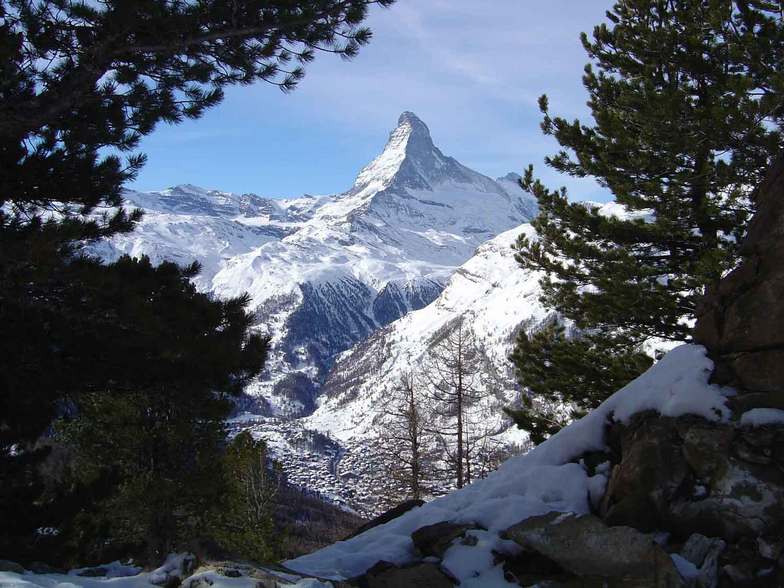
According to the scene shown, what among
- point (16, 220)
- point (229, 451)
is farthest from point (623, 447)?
point (229, 451)

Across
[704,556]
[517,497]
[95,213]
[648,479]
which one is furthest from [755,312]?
[95,213]

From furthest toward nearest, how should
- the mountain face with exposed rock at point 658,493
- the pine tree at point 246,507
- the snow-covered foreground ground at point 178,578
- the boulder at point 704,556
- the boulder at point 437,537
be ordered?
the pine tree at point 246,507
the boulder at point 437,537
the mountain face with exposed rock at point 658,493
the boulder at point 704,556
the snow-covered foreground ground at point 178,578

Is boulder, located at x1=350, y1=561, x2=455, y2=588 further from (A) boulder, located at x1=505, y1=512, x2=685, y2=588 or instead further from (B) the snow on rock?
(B) the snow on rock

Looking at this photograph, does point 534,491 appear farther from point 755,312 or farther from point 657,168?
point 657,168

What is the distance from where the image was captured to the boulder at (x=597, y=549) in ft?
16.0

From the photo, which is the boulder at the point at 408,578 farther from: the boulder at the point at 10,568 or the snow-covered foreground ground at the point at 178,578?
the boulder at the point at 10,568

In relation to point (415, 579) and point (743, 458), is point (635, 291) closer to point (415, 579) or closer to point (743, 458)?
point (743, 458)

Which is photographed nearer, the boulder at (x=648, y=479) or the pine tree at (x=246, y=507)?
the boulder at (x=648, y=479)

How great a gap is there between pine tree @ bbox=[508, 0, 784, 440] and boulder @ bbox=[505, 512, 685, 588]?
21.1 ft

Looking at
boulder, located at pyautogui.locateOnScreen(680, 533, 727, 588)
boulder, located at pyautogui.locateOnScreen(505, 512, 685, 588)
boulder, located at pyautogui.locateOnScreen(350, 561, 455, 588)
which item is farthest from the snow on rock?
boulder, located at pyautogui.locateOnScreen(350, 561, 455, 588)

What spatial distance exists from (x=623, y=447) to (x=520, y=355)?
8.15 metres

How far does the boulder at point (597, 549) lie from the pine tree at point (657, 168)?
6.44 meters

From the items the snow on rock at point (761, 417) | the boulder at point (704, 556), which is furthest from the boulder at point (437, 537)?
the snow on rock at point (761, 417)

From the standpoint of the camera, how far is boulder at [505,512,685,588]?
16.0 feet
